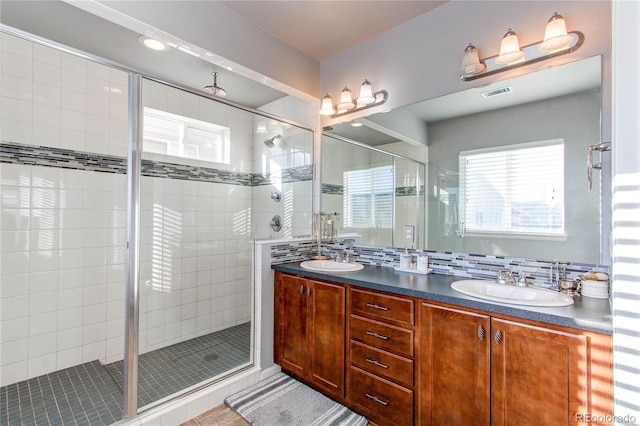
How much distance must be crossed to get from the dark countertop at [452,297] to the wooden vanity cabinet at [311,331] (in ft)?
0.36

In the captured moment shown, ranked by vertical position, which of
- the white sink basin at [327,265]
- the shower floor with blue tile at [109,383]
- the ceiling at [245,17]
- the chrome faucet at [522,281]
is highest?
the ceiling at [245,17]

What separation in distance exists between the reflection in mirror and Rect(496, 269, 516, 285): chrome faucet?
53 cm

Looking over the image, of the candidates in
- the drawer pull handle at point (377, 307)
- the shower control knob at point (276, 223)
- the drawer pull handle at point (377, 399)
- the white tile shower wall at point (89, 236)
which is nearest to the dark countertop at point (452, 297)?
the drawer pull handle at point (377, 307)

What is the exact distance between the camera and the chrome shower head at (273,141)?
279 centimetres

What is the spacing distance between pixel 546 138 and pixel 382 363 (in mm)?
1591

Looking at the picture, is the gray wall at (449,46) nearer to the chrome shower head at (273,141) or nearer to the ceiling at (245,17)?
the ceiling at (245,17)

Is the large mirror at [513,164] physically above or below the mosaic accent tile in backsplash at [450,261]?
above

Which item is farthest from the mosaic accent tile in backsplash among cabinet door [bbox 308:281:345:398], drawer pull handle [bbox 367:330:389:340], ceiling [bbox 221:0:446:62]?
ceiling [bbox 221:0:446:62]

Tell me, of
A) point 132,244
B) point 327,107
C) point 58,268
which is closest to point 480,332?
point 132,244

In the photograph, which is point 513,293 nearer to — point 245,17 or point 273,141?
point 273,141

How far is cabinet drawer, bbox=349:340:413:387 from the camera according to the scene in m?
1.55

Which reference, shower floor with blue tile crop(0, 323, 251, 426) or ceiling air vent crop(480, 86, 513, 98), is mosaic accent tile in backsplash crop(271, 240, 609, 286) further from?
ceiling air vent crop(480, 86, 513, 98)

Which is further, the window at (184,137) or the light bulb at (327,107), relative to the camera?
the light bulb at (327,107)

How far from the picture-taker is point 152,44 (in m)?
2.12
